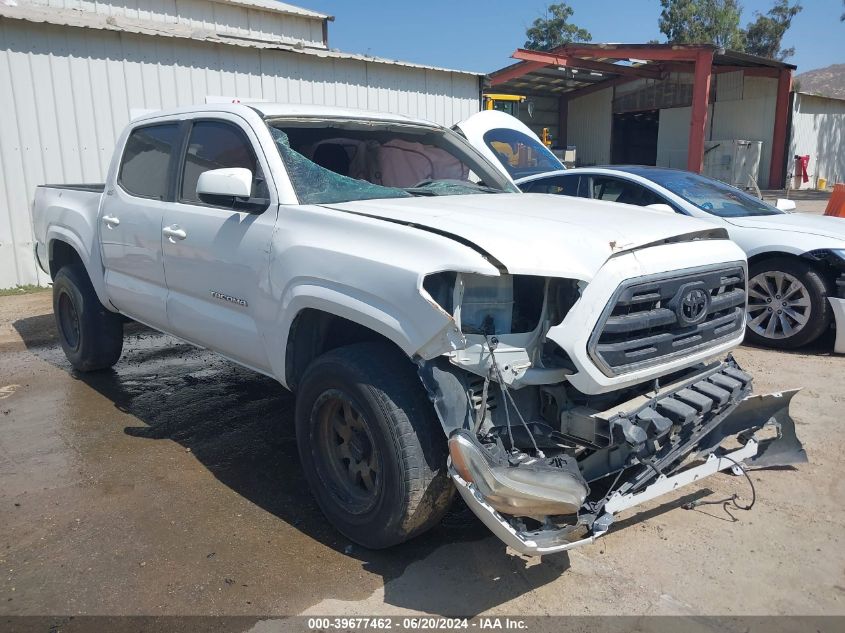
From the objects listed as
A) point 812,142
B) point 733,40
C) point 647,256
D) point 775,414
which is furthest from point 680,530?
point 733,40

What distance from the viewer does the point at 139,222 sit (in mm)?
4633

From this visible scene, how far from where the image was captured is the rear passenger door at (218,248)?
3.64 meters

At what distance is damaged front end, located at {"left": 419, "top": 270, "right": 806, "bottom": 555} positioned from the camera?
2578 mm

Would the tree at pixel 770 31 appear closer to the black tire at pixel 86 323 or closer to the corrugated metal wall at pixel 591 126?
the corrugated metal wall at pixel 591 126

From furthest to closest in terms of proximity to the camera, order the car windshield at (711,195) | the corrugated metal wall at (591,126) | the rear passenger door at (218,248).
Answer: the corrugated metal wall at (591,126), the car windshield at (711,195), the rear passenger door at (218,248)

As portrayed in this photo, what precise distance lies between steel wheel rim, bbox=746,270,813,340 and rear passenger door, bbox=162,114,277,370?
4.61m

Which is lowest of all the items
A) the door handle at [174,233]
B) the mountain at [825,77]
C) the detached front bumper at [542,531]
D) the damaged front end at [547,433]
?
the detached front bumper at [542,531]

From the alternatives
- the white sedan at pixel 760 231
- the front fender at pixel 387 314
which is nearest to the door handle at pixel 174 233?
the front fender at pixel 387 314

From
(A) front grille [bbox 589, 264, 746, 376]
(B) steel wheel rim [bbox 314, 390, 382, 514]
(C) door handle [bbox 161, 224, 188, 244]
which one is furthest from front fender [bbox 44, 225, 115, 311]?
(A) front grille [bbox 589, 264, 746, 376]

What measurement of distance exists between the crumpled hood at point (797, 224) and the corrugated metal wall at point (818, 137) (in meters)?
20.4

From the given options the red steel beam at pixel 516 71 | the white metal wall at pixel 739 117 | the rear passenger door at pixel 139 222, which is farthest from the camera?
the white metal wall at pixel 739 117

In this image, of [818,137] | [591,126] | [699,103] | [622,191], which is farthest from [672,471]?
[591,126]

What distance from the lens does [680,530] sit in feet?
11.1

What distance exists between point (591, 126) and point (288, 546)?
29051 mm
